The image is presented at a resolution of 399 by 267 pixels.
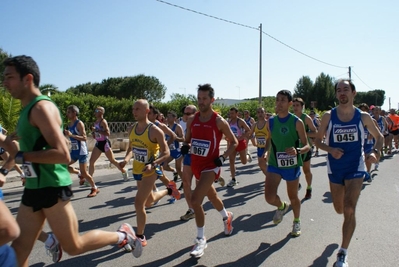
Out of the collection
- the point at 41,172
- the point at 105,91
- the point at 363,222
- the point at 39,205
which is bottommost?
the point at 363,222

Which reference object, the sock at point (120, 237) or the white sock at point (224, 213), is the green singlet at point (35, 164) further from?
the white sock at point (224, 213)

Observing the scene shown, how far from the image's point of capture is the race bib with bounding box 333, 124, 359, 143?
440 cm

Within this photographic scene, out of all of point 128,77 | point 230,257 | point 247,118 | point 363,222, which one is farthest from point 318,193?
point 128,77

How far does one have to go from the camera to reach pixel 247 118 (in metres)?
12.8

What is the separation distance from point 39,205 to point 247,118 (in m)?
10.4

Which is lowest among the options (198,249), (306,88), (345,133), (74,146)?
(198,249)

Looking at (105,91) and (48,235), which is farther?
(105,91)

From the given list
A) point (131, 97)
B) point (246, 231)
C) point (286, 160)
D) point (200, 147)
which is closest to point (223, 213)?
point (246, 231)

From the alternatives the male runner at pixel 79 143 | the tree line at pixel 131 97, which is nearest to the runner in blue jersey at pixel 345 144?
the male runner at pixel 79 143

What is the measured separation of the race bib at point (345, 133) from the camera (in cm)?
440

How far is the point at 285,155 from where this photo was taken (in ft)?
16.3

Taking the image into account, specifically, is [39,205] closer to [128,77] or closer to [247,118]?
[247,118]

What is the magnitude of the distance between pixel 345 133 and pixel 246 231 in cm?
203

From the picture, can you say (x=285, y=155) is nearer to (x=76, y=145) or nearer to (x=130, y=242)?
(x=130, y=242)
